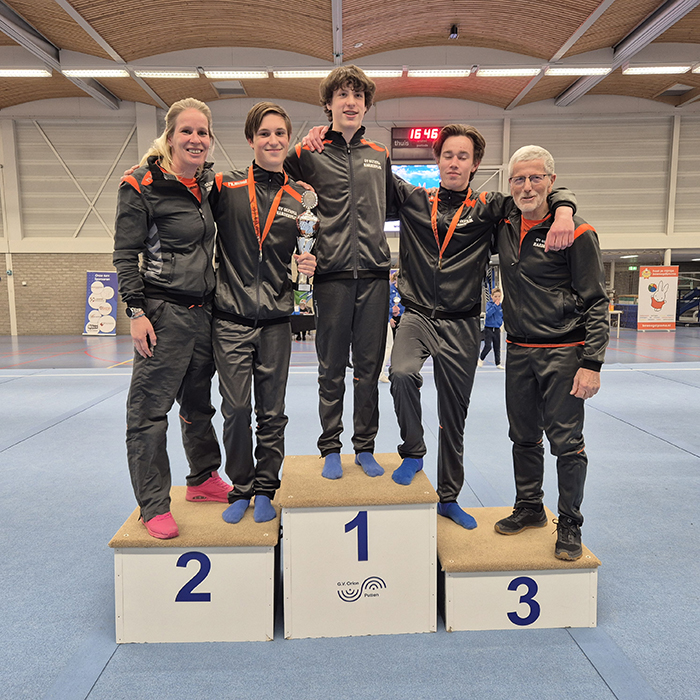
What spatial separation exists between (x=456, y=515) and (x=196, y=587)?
1.45m

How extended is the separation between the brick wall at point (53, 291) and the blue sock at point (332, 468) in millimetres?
17065

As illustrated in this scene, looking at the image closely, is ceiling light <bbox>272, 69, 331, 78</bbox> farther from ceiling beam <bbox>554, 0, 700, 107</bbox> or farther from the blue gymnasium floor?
the blue gymnasium floor

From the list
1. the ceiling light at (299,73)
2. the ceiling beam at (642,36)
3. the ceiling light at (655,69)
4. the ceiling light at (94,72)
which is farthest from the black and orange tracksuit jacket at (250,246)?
the ceiling light at (655,69)

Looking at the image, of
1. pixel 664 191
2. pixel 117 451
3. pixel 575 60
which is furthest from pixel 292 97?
pixel 117 451

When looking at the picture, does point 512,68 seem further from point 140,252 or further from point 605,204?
point 140,252

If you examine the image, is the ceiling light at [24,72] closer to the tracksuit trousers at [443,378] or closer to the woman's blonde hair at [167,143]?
the woman's blonde hair at [167,143]

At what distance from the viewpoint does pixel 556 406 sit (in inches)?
106

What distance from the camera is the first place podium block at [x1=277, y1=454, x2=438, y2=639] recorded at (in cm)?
253

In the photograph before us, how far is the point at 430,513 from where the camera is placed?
2.59 metres

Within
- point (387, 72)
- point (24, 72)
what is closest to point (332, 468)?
point (387, 72)

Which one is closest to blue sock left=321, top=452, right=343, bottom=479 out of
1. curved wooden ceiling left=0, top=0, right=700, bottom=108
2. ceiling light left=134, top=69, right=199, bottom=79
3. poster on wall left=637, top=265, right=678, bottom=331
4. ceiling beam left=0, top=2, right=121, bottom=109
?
curved wooden ceiling left=0, top=0, right=700, bottom=108

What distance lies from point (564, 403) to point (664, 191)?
781 inches

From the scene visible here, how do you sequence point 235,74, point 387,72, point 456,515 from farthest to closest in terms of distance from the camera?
point 235,74
point 387,72
point 456,515

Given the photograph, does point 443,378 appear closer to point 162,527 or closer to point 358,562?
point 358,562
